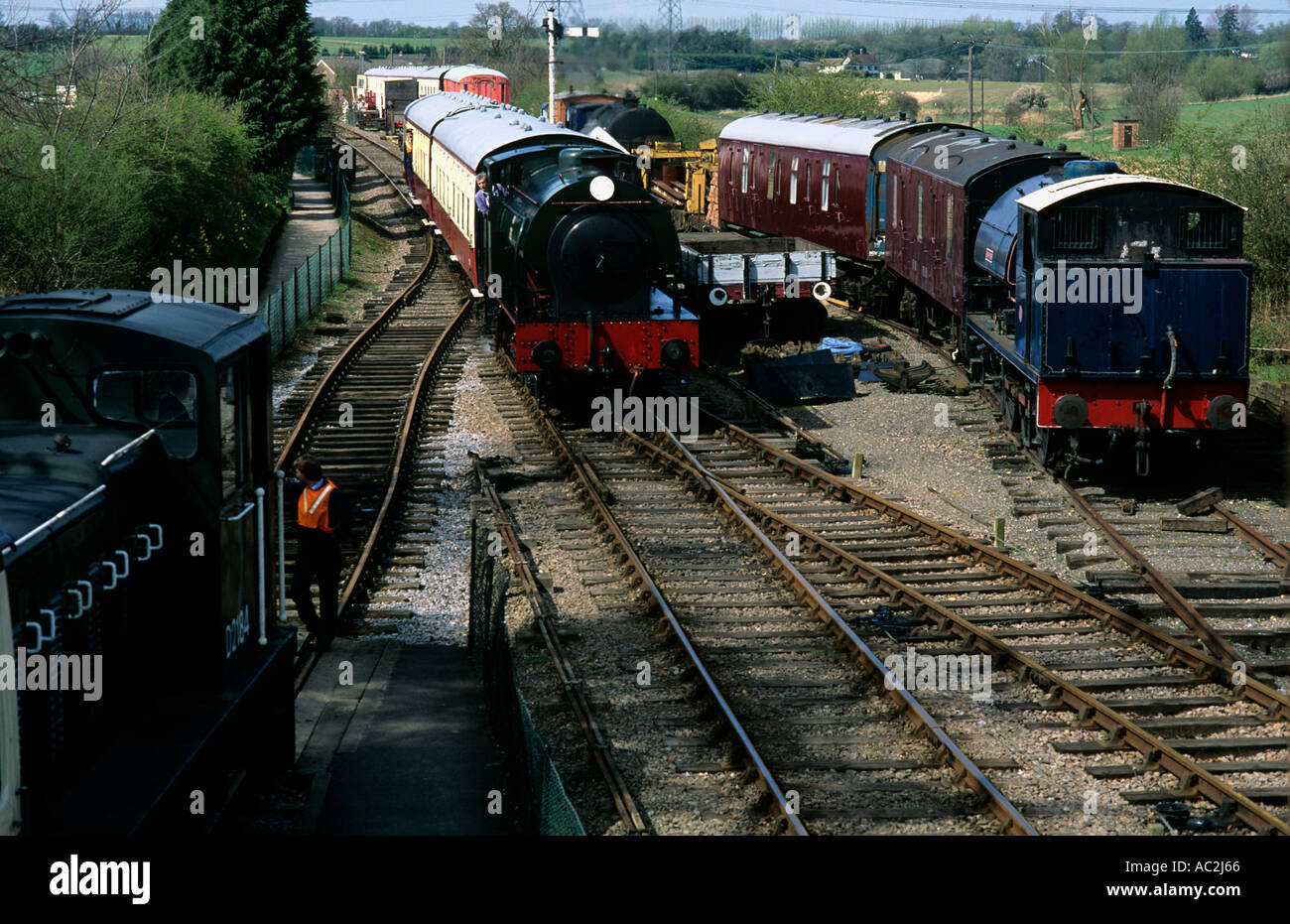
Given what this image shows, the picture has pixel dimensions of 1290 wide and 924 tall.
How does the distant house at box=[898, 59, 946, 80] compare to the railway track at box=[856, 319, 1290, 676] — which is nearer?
the railway track at box=[856, 319, 1290, 676]

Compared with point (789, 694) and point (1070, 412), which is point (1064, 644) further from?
point (1070, 412)

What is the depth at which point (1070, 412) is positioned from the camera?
Result: 596 inches

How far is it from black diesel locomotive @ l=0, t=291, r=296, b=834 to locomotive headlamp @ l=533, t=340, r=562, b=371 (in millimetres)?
10584

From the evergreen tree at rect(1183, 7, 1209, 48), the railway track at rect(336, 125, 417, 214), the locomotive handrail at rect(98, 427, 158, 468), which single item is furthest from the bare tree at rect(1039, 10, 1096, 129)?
the locomotive handrail at rect(98, 427, 158, 468)

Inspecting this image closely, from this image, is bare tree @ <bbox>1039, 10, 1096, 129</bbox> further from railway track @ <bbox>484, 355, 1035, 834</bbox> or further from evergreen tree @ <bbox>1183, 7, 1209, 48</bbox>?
railway track @ <bbox>484, 355, 1035, 834</bbox>

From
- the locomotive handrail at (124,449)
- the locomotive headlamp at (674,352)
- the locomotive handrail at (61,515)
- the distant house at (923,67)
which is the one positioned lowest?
the locomotive headlamp at (674,352)

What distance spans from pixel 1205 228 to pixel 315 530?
10776 mm

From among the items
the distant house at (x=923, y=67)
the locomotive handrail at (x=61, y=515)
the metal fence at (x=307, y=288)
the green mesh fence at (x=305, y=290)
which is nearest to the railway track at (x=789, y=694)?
the locomotive handrail at (x=61, y=515)

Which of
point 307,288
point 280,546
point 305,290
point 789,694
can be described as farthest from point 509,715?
point 307,288

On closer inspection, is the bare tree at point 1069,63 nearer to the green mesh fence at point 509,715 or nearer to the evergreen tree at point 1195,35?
the evergreen tree at point 1195,35

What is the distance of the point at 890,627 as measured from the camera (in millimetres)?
11094

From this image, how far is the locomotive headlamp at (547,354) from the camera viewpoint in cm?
1819

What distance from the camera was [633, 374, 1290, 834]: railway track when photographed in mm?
8555
